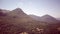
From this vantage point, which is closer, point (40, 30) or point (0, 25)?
point (40, 30)

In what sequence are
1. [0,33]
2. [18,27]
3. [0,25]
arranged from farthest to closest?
[18,27]
[0,25]
[0,33]

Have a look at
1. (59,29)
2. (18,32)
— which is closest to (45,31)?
(59,29)

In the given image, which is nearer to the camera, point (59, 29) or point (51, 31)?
point (59, 29)

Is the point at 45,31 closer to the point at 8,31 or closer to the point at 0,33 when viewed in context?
the point at 8,31

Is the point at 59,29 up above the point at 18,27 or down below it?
below

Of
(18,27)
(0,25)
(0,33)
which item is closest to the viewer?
(0,33)

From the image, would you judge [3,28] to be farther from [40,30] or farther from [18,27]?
[40,30]

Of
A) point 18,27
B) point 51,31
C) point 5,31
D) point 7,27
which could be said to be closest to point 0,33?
point 5,31

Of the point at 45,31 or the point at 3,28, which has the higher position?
the point at 3,28

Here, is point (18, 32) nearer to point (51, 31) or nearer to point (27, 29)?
point (27, 29)
